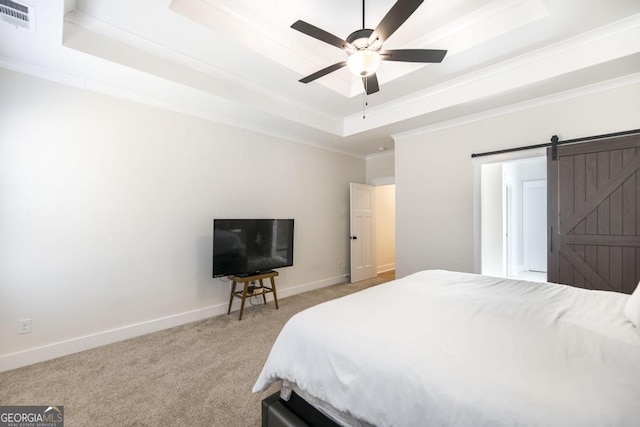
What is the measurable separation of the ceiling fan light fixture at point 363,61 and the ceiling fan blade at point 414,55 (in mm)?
90

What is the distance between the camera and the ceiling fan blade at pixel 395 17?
162 centimetres

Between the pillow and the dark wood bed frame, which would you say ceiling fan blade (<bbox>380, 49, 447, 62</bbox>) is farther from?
the dark wood bed frame

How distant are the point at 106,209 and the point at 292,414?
8.87 feet

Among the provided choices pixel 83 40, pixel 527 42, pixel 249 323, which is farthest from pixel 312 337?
pixel 527 42

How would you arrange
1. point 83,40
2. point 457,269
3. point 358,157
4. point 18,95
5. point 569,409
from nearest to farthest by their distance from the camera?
point 569,409
point 83,40
point 18,95
point 457,269
point 358,157

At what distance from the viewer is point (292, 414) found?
1405mm

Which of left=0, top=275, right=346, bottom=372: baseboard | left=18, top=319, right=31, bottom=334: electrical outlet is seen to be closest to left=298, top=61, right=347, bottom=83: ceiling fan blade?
left=0, top=275, right=346, bottom=372: baseboard

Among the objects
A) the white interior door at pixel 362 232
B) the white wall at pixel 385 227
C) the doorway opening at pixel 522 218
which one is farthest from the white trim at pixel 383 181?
A: the doorway opening at pixel 522 218

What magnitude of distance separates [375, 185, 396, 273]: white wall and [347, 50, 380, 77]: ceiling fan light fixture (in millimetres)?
4055

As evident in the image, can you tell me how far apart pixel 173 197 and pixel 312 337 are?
8.82 feet

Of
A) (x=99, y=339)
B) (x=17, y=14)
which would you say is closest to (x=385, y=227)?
(x=99, y=339)

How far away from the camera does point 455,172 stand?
12.6 feet

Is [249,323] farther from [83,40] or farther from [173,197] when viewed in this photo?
[83,40]

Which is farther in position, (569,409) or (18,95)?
(18,95)
